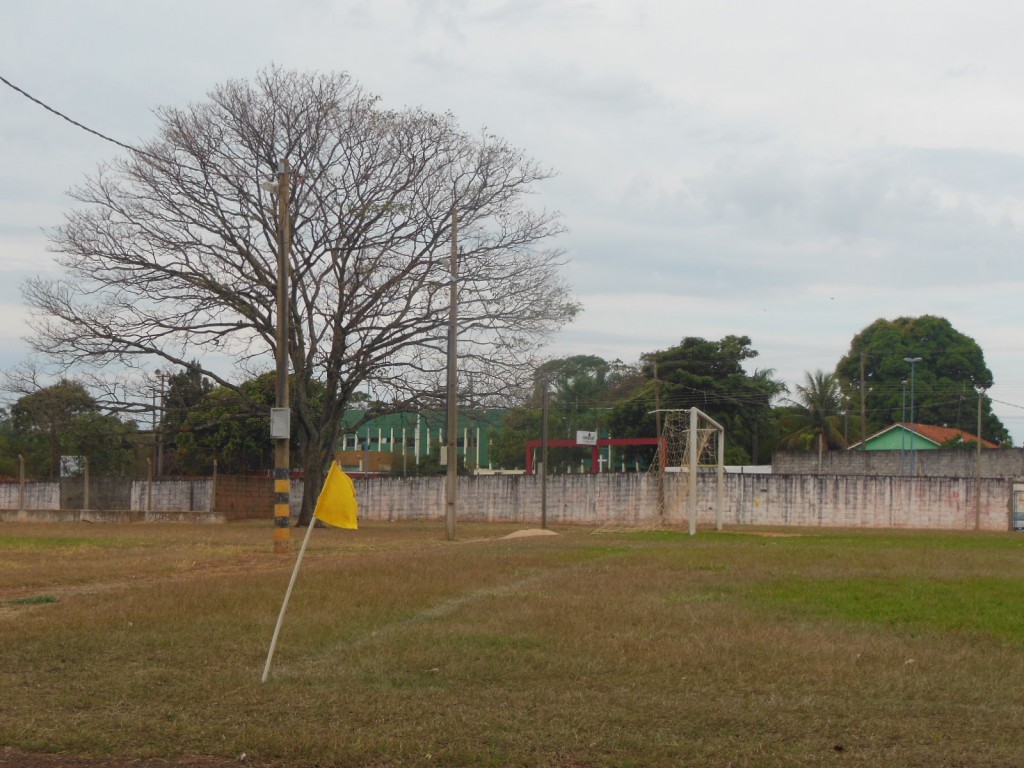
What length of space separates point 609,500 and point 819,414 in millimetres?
23169

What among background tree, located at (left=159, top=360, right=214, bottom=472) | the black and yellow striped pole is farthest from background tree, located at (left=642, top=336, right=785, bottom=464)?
the black and yellow striped pole

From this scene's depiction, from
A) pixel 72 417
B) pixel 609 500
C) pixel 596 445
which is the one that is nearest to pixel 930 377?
pixel 596 445

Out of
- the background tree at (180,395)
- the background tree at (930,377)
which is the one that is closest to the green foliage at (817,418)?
the background tree at (930,377)

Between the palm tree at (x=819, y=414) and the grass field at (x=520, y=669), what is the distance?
48.6 metres

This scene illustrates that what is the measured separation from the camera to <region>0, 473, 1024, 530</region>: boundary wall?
40.2 metres

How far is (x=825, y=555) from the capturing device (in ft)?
63.4

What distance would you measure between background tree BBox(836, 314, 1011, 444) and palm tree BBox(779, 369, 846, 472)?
11744 millimetres

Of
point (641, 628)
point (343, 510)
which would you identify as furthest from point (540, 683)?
point (641, 628)

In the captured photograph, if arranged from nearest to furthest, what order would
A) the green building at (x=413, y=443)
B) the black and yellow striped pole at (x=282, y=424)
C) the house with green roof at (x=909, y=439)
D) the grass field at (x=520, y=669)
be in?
the grass field at (x=520, y=669) → the black and yellow striped pole at (x=282, y=424) → the house with green roof at (x=909, y=439) → the green building at (x=413, y=443)

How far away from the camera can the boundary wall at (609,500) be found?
40156mm

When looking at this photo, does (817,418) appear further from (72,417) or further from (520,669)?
(520,669)

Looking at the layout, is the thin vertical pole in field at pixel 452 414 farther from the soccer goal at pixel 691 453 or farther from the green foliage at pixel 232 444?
the green foliage at pixel 232 444

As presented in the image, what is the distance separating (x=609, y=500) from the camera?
4391 centimetres

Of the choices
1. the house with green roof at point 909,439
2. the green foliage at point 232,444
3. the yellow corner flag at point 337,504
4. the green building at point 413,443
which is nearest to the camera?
the yellow corner flag at point 337,504
